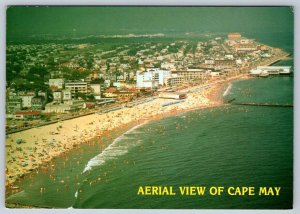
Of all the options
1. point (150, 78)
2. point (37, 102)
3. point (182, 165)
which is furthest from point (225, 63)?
point (37, 102)

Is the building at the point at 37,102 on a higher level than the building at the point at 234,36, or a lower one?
lower

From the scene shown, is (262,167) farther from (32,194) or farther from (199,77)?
(32,194)

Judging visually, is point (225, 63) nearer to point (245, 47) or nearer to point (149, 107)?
point (245, 47)

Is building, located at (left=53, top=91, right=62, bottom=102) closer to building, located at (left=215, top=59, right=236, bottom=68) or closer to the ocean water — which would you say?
the ocean water

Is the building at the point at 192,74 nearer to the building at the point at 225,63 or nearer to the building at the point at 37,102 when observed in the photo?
the building at the point at 225,63

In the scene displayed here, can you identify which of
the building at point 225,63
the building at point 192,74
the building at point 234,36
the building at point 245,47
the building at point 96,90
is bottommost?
the building at point 96,90

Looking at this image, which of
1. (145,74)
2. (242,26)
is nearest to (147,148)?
(145,74)

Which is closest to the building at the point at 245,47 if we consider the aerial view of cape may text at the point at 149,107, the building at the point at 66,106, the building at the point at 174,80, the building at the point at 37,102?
the aerial view of cape may text at the point at 149,107

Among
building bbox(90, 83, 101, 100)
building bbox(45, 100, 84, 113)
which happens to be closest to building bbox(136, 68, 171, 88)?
building bbox(90, 83, 101, 100)

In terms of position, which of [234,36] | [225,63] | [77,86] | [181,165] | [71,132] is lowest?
[181,165]
